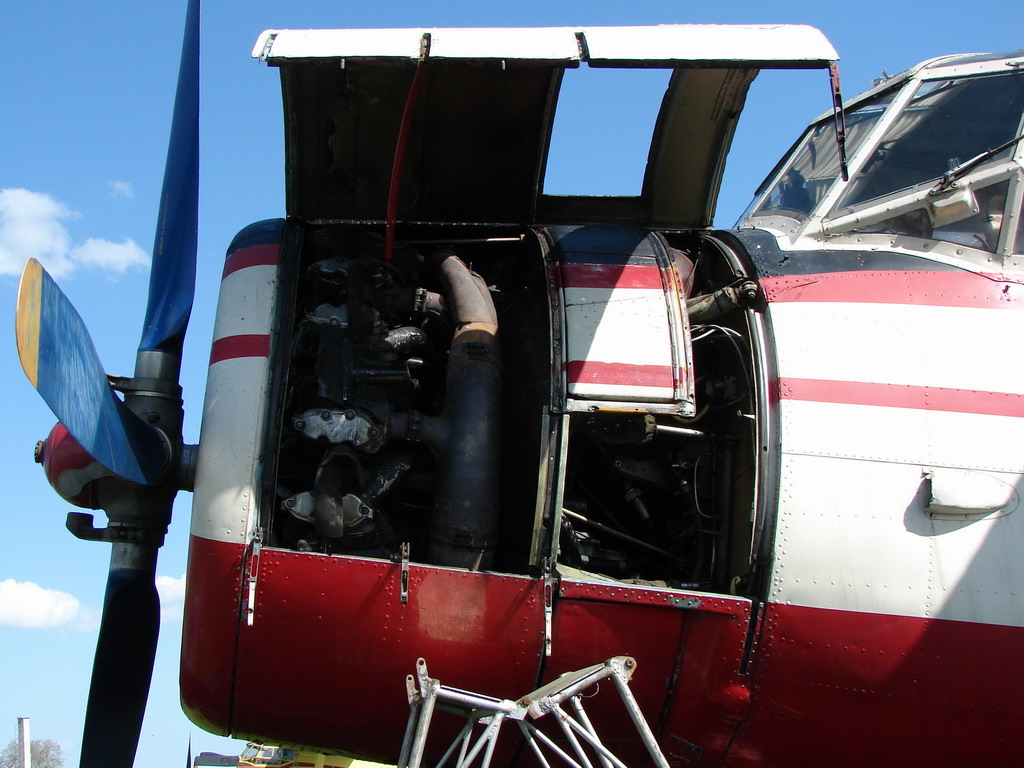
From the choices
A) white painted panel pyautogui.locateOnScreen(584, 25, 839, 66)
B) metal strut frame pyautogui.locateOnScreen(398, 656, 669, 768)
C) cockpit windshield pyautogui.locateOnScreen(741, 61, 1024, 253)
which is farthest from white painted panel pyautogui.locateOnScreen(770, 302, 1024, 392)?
metal strut frame pyautogui.locateOnScreen(398, 656, 669, 768)

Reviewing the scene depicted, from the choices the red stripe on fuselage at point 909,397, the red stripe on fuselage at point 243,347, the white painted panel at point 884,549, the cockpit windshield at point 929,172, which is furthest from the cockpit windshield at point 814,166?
the red stripe on fuselage at point 243,347

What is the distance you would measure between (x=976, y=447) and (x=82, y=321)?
4.35 m

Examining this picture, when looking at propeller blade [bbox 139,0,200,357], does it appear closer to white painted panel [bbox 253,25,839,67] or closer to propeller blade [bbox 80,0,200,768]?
propeller blade [bbox 80,0,200,768]

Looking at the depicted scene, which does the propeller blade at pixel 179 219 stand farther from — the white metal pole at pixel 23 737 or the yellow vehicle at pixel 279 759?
the yellow vehicle at pixel 279 759

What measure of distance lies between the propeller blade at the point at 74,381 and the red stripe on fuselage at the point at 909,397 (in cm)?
329

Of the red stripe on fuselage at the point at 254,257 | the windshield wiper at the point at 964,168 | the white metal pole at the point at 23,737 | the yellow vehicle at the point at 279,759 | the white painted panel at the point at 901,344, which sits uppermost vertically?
the windshield wiper at the point at 964,168

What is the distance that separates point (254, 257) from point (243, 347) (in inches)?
24.7

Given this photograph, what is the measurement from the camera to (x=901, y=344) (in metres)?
4.77

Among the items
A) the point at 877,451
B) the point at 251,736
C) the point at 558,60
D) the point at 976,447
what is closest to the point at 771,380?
the point at 877,451

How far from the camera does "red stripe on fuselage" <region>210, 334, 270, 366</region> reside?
507 centimetres

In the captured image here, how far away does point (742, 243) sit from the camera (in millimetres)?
5508

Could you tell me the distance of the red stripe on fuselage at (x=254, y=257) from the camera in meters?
5.40

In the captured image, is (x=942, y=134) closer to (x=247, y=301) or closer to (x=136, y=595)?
(x=247, y=301)

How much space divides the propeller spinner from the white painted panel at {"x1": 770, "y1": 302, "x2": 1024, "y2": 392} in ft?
10.9
